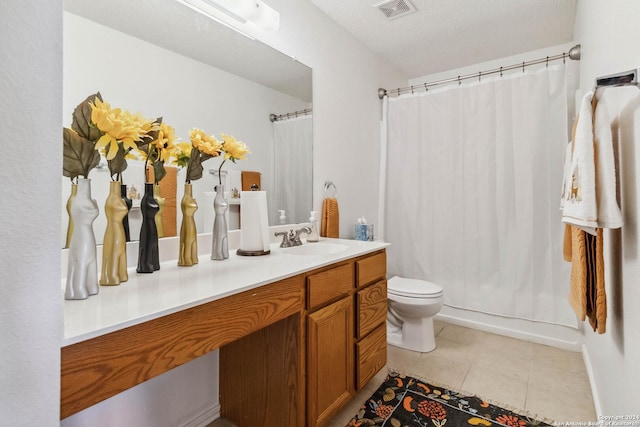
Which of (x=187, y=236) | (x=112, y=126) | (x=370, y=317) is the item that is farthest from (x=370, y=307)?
(x=112, y=126)

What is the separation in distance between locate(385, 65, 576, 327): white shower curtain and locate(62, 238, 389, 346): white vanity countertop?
148cm

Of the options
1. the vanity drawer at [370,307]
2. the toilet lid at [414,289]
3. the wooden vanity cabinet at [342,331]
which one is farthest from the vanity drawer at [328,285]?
the toilet lid at [414,289]

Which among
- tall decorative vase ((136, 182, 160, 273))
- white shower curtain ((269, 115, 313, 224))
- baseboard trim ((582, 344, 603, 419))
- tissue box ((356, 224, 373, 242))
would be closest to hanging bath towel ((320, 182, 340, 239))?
white shower curtain ((269, 115, 313, 224))

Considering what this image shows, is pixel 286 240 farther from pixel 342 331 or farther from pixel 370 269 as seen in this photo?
pixel 342 331

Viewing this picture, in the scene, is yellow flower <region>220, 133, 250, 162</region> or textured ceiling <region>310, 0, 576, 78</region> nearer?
yellow flower <region>220, 133, 250, 162</region>

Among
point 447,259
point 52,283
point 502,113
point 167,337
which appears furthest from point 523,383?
point 52,283

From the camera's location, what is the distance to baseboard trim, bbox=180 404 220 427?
144cm

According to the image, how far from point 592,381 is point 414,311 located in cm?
100

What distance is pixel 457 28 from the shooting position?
7.72 ft

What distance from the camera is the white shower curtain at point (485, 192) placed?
224cm

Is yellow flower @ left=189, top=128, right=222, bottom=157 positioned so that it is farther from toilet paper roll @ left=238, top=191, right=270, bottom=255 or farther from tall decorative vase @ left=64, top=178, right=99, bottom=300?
tall decorative vase @ left=64, top=178, right=99, bottom=300

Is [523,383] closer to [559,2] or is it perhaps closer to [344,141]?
[344,141]

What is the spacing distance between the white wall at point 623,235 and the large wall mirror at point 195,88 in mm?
1475

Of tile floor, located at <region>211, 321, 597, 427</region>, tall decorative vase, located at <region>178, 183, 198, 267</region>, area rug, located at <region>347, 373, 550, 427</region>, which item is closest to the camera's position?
tall decorative vase, located at <region>178, 183, 198, 267</region>
